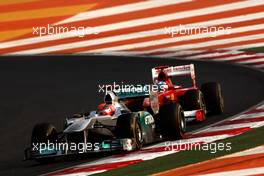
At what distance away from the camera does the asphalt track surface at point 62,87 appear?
12.6 metres

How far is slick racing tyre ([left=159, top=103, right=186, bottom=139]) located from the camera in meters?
11.7

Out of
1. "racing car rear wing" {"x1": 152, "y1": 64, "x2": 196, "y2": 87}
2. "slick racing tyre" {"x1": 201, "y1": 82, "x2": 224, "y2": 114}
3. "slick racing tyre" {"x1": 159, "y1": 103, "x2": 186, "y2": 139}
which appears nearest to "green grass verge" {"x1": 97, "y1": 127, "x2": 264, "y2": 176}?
"slick racing tyre" {"x1": 159, "y1": 103, "x2": 186, "y2": 139}

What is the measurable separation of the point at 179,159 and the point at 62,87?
785cm

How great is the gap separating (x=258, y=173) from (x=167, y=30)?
526 inches

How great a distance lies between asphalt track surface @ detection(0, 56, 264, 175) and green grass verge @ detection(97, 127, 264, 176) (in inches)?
51.0

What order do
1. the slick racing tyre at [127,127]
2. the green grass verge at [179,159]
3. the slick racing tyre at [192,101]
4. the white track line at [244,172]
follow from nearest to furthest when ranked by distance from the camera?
the white track line at [244,172] < the green grass verge at [179,159] < the slick racing tyre at [127,127] < the slick racing tyre at [192,101]

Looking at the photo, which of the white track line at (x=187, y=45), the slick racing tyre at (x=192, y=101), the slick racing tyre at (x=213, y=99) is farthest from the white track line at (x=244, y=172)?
the white track line at (x=187, y=45)

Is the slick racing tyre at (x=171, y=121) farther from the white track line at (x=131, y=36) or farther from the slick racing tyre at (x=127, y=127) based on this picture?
the white track line at (x=131, y=36)

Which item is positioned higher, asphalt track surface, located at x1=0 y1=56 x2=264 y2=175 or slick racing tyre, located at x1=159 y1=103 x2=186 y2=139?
asphalt track surface, located at x1=0 y1=56 x2=264 y2=175

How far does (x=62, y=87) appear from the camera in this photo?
17172 millimetres

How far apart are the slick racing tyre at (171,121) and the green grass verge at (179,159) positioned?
1.22m

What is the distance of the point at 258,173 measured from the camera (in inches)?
333

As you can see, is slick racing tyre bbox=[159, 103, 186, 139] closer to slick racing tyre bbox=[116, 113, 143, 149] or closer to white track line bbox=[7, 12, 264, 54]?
slick racing tyre bbox=[116, 113, 143, 149]

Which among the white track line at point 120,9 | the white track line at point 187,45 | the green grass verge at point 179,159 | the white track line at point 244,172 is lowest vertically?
the white track line at point 244,172
